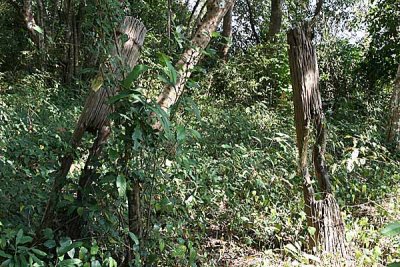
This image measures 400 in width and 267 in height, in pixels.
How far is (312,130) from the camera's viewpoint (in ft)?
9.08

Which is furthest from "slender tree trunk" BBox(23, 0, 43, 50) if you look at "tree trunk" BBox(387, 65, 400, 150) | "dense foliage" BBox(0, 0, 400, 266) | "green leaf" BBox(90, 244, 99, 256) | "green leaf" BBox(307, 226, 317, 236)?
"green leaf" BBox(90, 244, 99, 256)

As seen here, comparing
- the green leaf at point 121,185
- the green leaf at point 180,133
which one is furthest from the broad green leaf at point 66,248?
the green leaf at point 180,133

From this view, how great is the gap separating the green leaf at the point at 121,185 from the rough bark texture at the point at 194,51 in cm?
44

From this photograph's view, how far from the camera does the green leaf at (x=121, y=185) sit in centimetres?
180

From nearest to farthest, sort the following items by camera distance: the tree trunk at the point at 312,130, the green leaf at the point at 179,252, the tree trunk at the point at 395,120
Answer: the green leaf at the point at 179,252
the tree trunk at the point at 312,130
the tree trunk at the point at 395,120

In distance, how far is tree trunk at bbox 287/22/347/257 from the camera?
272 cm

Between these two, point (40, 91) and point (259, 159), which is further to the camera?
point (40, 91)

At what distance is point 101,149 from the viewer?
2.10m

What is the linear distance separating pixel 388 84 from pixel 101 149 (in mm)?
Answer: 5883

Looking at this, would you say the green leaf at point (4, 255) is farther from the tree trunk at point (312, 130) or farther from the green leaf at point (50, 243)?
the tree trunk at point (312, 130)

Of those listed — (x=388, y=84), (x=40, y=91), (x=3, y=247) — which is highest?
(x=388, y=84)

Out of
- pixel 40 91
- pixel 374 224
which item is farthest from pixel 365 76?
pixel 40 91

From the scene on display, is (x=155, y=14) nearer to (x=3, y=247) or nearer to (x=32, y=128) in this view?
(x=32, y=128)

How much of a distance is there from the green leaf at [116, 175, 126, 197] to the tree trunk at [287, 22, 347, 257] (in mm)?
1381
